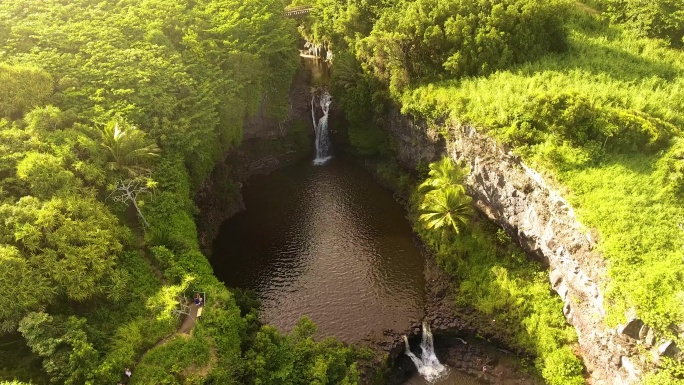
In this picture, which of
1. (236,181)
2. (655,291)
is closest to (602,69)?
(655,291)

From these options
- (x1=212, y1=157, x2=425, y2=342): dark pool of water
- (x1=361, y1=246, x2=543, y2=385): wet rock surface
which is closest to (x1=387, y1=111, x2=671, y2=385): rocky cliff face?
(x1=361, y1=246, x2=543, y2=385): wet rock surface

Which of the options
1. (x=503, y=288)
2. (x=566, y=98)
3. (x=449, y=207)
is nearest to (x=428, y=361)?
(x=503, y=288)

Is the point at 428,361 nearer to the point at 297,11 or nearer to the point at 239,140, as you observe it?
the point at 239,140

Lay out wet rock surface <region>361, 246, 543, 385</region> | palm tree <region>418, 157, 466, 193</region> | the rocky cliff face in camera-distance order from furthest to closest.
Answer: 1. palm tree <region>418, 157, 466, 193</region>
2. wet rock surface <region>361, 246, 543, 385</region>
3. the rocky cliff face

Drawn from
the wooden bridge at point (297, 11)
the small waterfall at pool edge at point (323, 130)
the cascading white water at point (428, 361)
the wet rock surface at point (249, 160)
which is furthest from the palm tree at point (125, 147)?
the wooden bridge at point (297, 11)

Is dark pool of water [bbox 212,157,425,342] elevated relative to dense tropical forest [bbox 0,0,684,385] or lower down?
lower down

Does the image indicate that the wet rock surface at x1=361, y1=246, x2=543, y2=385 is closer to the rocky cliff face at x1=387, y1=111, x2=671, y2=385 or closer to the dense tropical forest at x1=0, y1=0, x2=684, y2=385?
the dense tropical forest at x1=0, y1=0, x2=684, y2=385

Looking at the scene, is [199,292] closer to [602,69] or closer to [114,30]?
[114,30]
